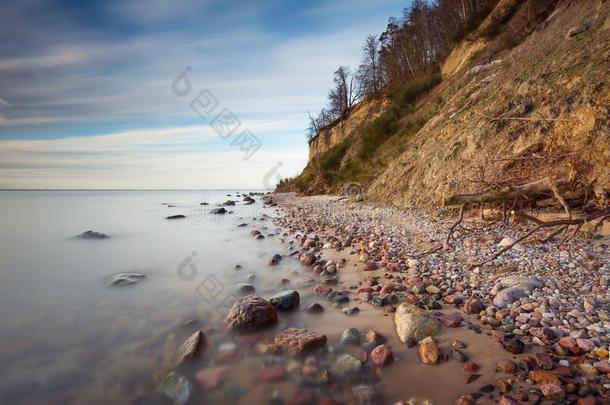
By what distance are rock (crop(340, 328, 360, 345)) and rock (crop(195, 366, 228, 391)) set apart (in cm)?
108

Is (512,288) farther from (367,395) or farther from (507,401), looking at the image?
(367,395)

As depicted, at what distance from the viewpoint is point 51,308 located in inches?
178

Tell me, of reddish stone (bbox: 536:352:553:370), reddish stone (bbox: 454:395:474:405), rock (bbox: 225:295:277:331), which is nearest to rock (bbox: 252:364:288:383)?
rock (bbox: 225:295:277:331)

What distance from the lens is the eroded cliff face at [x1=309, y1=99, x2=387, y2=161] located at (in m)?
26.5

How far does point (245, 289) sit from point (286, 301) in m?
1.15

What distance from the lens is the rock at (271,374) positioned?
8.11 feet

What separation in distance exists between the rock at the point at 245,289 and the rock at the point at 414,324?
236 centimetres

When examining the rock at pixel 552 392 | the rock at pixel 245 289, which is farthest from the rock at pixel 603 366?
the rock at pixel 245 289

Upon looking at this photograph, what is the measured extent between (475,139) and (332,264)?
5262 mm

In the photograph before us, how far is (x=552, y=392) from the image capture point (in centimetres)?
189

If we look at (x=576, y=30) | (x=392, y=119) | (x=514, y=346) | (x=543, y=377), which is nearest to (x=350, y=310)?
(x=514, y=346)

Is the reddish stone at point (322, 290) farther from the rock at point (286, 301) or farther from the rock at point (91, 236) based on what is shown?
the rock at point (91, 236)

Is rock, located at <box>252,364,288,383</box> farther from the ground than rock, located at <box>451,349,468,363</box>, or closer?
farther from the ground

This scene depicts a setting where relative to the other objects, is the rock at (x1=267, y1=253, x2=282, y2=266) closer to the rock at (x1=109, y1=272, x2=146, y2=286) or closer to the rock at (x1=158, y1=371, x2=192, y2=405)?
the rock at (x1=109, y1=272, x2=146, y2=286)
